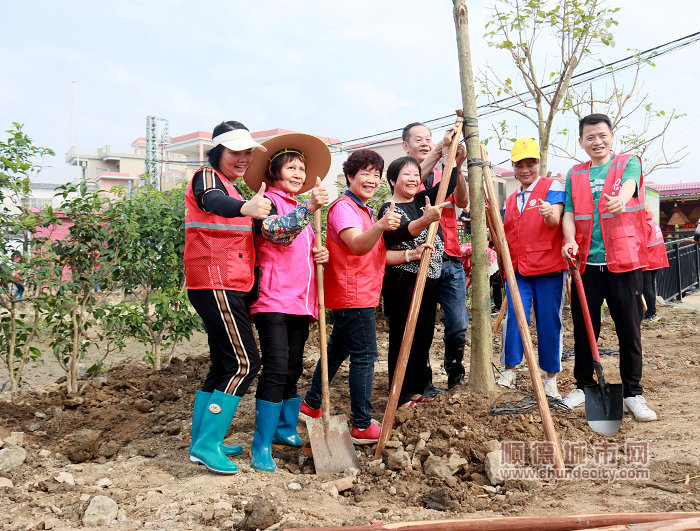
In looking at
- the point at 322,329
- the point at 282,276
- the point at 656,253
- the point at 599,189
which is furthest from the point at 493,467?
the point at 656,253

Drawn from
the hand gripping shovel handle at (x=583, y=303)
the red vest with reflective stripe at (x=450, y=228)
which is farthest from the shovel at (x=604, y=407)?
the red vest with reflective stripe at (x=450, y=228)

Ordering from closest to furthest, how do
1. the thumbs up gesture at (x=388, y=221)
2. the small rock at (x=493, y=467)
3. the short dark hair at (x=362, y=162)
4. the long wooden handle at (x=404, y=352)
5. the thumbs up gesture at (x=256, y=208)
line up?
the thumbs up gesture at (x=256, y=208), the small rock at (x=493, y=467), the thumbs up gesture at (x=388, y=221), the long wooden handle at (x=404, y=352), the short dark hair at (x=362, y=162)

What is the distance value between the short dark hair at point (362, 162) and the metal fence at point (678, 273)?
7877 millimetres

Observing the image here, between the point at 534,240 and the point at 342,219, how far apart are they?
1513 millimetres

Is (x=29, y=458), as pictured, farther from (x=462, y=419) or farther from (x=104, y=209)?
(x=462, y=419)

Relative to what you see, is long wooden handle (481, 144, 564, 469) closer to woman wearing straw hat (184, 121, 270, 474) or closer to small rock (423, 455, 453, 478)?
small rock (423, 455, 453, 478)

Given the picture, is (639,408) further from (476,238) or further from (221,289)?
(221,289)

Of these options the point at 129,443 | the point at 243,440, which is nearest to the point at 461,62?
the point at 243,440

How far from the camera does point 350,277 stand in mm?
3357

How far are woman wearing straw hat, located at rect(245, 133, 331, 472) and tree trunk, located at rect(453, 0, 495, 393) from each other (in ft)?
3.37

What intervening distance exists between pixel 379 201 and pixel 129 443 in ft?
18.7

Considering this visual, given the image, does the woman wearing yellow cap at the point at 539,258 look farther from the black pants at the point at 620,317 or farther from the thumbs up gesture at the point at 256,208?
the thumbs up gesture at the point at 256,208

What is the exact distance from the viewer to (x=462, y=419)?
337cm

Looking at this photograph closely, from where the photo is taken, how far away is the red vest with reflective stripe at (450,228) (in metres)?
4.17
